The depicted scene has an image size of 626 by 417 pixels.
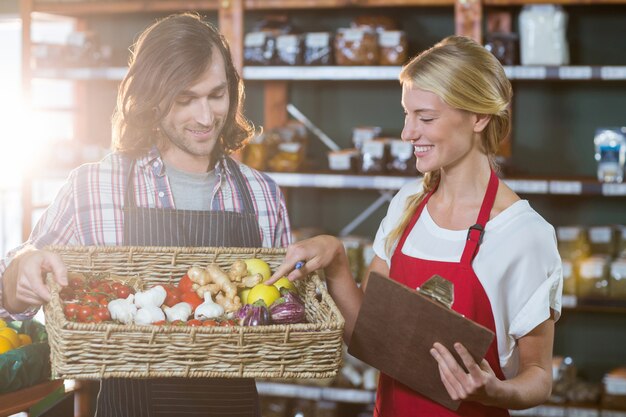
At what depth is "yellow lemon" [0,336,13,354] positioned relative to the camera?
1.84 meters

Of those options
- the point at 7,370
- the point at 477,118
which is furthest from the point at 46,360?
the point at 477,118

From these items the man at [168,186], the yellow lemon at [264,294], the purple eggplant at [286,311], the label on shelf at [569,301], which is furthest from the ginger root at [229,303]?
the label on shelf at [569,301]

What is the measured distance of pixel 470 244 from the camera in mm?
1864

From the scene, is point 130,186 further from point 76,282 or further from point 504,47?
point 504,47

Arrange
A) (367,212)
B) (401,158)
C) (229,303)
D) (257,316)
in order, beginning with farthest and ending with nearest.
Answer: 1. (367,212)
2. (401,158)
3. (229,303)
4. (257,316)

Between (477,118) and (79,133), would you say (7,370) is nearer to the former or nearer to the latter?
(477,118)

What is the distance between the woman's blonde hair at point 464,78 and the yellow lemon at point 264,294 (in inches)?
24.3

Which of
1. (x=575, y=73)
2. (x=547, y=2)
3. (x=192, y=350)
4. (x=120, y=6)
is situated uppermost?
(x=120, y=6)

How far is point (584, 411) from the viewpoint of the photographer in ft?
11.7

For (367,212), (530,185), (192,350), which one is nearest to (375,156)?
(367,212)

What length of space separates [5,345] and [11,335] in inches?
2.1

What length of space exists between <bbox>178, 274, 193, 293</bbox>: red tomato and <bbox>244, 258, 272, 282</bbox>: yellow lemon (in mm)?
146

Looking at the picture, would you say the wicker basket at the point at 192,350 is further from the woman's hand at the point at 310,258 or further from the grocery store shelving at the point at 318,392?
the grocery store shelving at the point at 318,392

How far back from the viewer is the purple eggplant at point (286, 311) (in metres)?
1.60
